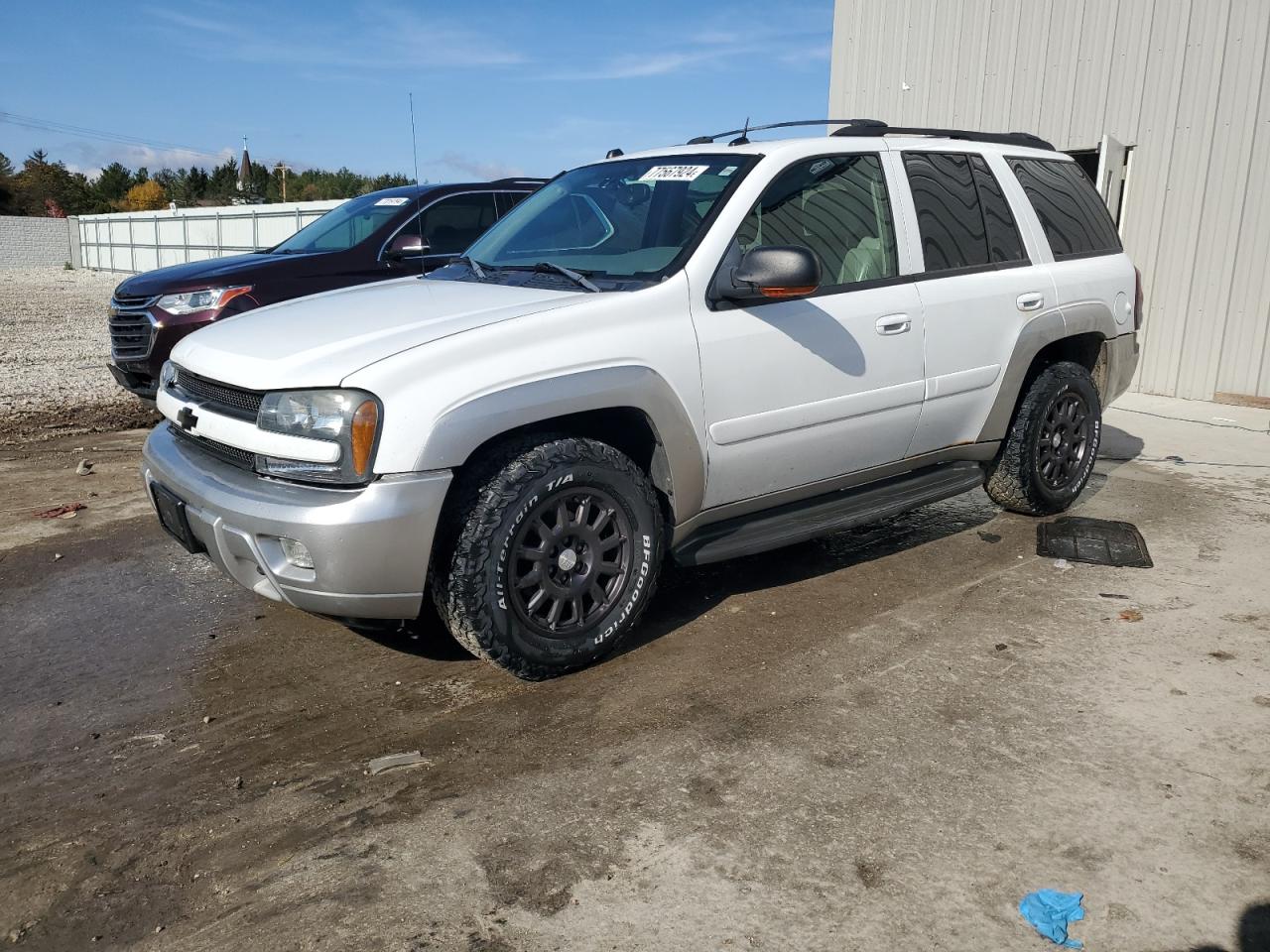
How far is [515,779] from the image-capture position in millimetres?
3117

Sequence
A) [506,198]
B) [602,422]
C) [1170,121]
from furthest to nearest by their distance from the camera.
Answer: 1. [1170,121]
2. [506,198]
3. [602,422]

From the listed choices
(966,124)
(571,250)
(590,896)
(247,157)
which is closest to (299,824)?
(590,896)

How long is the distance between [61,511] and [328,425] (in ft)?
11.4

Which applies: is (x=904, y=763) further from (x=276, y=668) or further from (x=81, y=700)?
(x=81, y=700)

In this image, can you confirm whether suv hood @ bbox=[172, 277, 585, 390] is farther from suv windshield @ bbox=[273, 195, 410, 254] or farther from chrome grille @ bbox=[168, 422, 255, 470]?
suv windshield @ bbox=[273, 195, 410, 254]

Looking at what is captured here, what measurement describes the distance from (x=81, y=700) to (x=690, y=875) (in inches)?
92.2

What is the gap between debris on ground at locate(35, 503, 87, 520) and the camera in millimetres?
5819

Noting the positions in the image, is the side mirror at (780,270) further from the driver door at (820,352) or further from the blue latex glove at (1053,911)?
the blue latex glove at (1053,911)

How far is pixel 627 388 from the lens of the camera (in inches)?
144

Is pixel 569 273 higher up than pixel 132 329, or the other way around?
pixel 569 273

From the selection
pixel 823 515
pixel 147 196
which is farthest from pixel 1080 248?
pixel 147 196

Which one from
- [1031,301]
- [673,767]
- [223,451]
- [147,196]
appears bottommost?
[673,767]

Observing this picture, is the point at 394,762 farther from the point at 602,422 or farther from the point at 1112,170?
the point at 1112,170

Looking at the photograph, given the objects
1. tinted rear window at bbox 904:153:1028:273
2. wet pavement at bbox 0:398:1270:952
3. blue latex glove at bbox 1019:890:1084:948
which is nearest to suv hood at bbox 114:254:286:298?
wet pavement at bbox 0:398:1270:952
